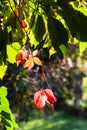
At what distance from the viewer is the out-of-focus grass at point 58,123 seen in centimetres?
1135

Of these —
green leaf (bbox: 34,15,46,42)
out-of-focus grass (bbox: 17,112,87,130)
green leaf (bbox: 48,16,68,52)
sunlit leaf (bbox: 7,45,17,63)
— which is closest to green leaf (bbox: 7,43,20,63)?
sunlit leaf (bbox: 7,45,17,63)

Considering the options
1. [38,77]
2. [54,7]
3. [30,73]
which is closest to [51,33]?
[54,7]

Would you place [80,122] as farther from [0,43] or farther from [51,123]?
[0,43]

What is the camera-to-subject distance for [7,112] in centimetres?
199

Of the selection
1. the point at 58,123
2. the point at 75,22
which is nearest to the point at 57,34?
the point at 75,22

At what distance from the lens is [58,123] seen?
12258mm

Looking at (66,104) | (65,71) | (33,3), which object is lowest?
(66,104)

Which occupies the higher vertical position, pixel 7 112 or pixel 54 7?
pixel 54 7

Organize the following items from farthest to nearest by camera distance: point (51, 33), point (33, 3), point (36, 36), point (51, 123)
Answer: point (51, 123), point (33, 3), point (36, 36), point (51, 33)

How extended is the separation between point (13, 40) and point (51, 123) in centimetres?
1066

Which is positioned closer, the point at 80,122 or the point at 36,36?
the point at 36,36

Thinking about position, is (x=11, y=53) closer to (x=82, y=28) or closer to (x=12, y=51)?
(x=12, y=51)

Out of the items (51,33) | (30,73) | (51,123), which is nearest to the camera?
(51,33)

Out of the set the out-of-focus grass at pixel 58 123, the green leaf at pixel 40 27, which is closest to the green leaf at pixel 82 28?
the green leaf at pixel 40 27
